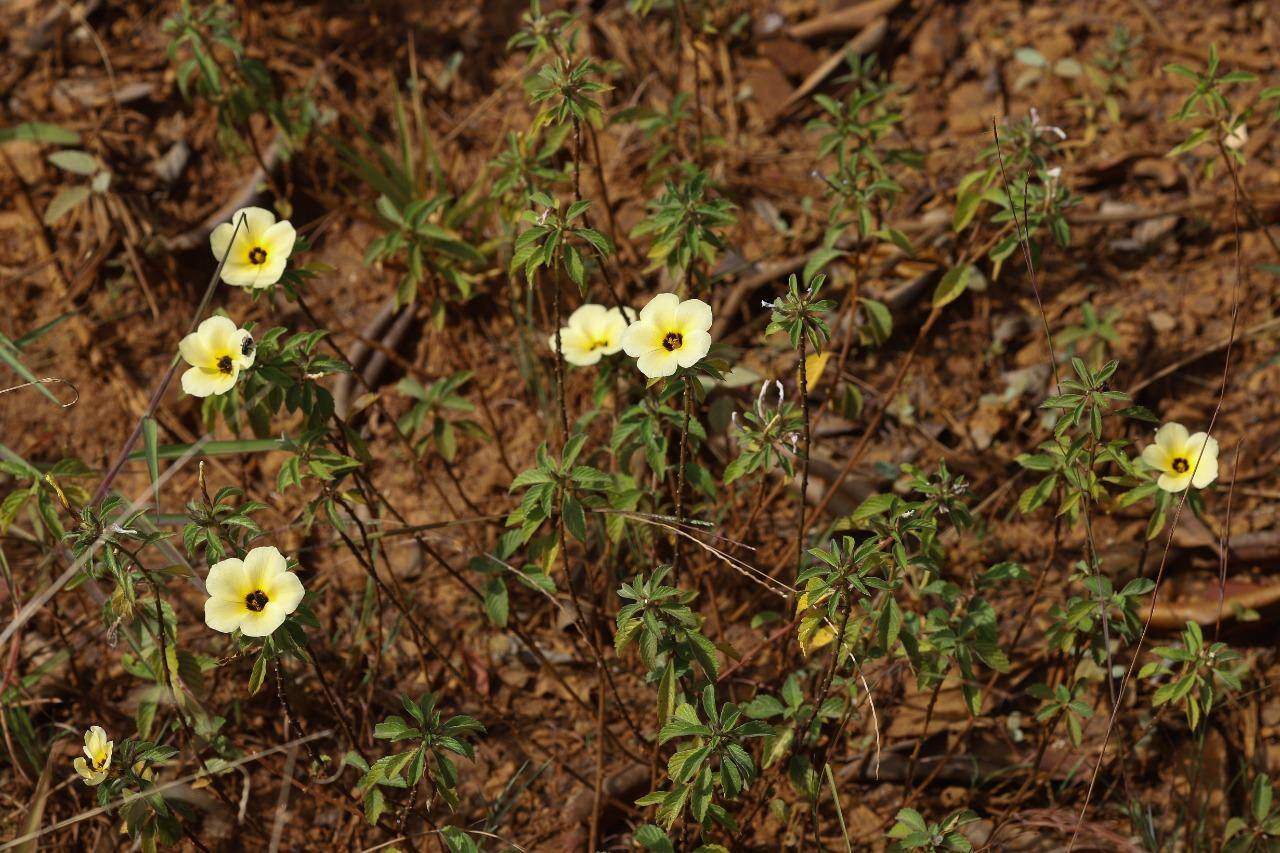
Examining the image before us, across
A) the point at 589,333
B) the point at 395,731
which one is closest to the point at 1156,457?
the point at 589,333

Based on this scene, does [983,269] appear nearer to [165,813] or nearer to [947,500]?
[947,500]

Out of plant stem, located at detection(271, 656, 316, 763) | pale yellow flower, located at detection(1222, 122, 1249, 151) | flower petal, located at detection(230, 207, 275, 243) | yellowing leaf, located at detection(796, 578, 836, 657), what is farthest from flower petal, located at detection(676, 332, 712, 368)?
pale yellow flower, located at detection(1222, 122, 1249, 151)

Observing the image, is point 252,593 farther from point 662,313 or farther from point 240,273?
point 662,313

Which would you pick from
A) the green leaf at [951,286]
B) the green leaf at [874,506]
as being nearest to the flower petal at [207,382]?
the green leaf at [874,506]

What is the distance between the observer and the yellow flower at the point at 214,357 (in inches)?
108

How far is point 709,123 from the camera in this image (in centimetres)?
461

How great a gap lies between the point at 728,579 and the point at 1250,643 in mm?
1616

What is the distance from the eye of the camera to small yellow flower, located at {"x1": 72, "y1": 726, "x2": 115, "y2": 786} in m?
2.57

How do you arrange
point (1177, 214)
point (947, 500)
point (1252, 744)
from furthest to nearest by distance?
1. point (1177, 214)
2. point (1252, 744)
3. point (947, 500)

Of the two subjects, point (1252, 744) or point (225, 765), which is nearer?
point (225, 765)

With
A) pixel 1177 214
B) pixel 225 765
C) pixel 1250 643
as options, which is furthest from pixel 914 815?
pixel 1177 214

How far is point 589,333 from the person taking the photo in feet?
10.7

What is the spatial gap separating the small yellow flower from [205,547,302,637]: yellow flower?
1.55ft

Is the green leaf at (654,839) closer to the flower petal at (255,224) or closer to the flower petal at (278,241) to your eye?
the flower petal at (278,241)
